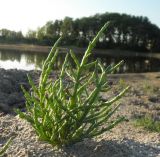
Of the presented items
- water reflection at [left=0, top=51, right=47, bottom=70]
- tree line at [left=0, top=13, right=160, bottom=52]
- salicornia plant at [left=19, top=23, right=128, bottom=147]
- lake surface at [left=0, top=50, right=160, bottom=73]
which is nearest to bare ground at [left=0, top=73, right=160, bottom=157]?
salicornia plant at [left=19, top=23, right=128, bottom=147]

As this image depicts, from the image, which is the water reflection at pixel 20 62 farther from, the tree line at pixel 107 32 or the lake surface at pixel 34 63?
the tree line at pixel 107 32

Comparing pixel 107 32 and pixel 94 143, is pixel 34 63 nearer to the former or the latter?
pixel 94 143

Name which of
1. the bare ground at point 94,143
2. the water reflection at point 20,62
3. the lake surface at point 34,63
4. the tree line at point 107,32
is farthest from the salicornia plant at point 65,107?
the tree line at point 107,32

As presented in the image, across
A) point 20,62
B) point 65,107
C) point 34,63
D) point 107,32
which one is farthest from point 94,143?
point 107,32

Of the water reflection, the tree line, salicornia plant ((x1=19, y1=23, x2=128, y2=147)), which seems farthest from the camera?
the tree line

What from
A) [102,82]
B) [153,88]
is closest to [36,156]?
[102,82]

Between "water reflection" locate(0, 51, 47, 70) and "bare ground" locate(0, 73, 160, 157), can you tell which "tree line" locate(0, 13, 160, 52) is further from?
"bare ground" locate(0, 73, 160, 157)

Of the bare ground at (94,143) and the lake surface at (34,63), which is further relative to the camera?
the lake surface at (34,63)

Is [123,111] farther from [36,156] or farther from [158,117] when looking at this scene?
[36,156]
